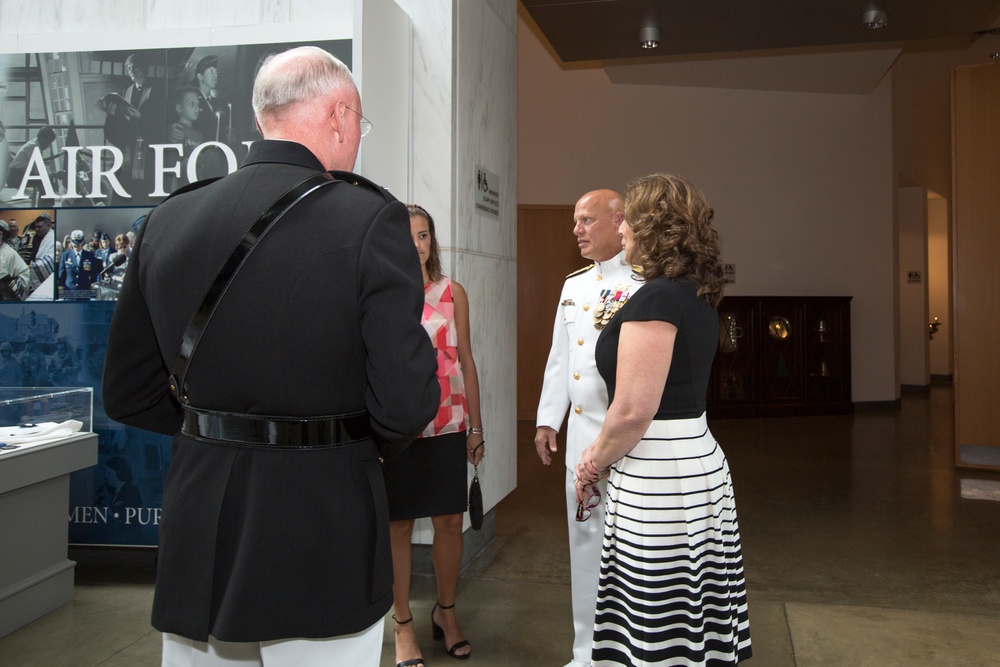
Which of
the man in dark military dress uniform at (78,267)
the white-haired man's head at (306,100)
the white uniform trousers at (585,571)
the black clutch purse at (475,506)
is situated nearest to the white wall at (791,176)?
the man in dark military dress uniform at (78,267)

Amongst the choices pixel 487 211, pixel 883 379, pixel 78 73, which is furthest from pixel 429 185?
pixel 883 379

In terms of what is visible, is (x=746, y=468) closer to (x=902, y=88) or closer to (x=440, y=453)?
(x=440, y=453)

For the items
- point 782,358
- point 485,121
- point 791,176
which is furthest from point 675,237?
point 791,176

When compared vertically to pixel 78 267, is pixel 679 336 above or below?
below

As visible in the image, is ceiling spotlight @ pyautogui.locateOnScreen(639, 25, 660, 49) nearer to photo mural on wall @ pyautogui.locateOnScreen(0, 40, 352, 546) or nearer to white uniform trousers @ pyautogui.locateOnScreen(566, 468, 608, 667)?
photo mural on wall @ pyautogui.locateOnScreen(0, 40, 352, 546)

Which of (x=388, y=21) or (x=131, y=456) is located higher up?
(x=388, y=21)

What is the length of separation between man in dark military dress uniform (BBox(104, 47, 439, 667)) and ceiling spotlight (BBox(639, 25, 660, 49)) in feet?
19.6

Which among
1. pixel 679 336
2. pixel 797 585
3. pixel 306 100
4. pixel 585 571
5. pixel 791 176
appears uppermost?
pixel 791 176

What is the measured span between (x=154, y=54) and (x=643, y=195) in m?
2.89

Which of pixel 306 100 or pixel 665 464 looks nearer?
pixel 306 100

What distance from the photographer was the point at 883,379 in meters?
10.8

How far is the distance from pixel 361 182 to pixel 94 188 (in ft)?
10.4

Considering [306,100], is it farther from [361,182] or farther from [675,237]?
[675,237]

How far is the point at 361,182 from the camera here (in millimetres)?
1404
